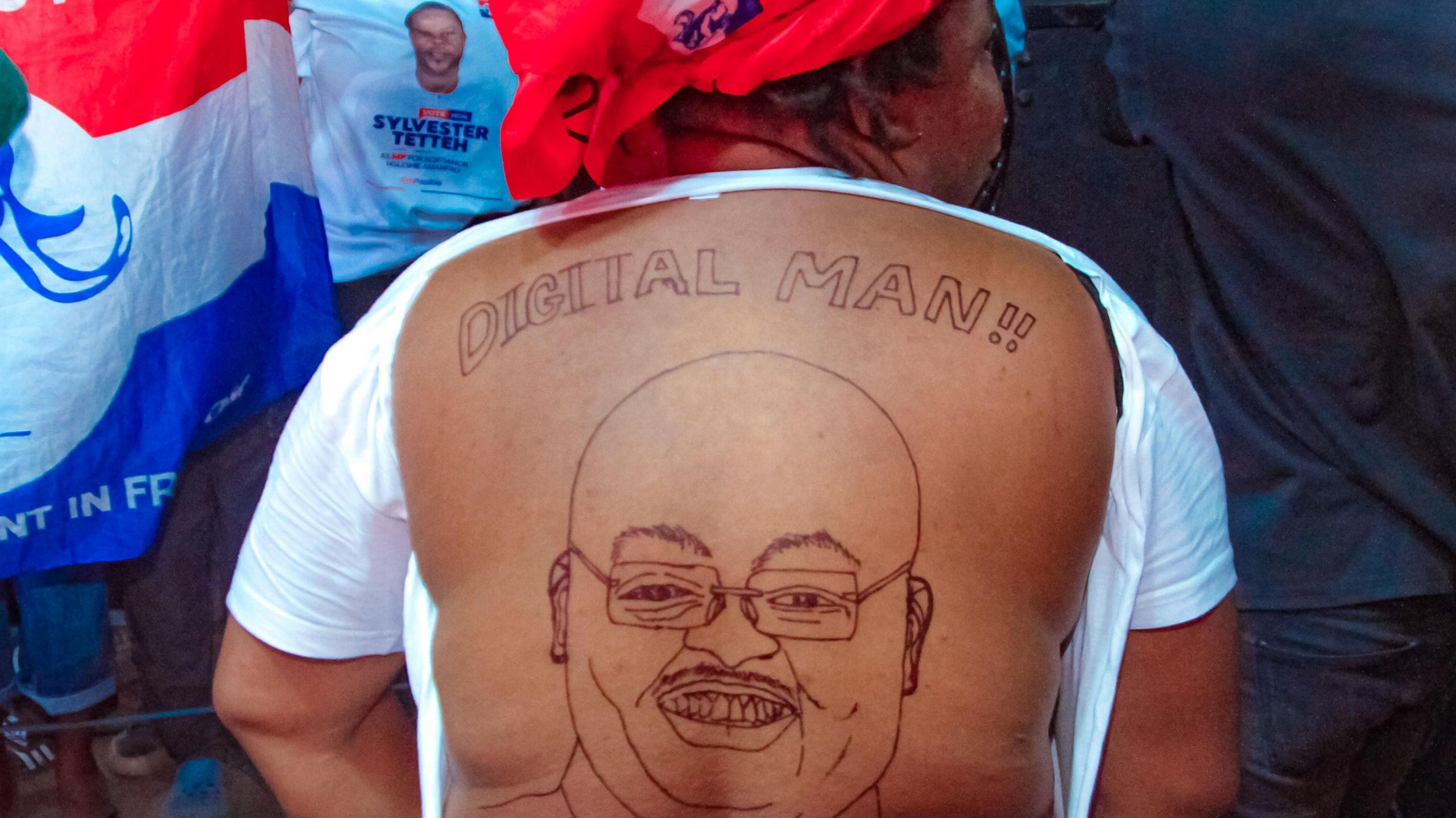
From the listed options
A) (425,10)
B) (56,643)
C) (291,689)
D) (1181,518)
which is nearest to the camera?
(1181,518)

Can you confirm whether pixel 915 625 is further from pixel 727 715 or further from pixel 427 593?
pixel 427 593

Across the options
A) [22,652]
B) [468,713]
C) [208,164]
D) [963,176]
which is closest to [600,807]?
[468,713]

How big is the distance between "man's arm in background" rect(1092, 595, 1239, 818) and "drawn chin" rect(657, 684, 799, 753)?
0.32 meters

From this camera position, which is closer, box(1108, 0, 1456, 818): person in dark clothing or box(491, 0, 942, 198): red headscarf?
box(491, 0, 942, 198): red headscarf

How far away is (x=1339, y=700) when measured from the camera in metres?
1.14

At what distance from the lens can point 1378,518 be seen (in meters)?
1.09

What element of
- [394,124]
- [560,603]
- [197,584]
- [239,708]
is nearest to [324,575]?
[239,708]

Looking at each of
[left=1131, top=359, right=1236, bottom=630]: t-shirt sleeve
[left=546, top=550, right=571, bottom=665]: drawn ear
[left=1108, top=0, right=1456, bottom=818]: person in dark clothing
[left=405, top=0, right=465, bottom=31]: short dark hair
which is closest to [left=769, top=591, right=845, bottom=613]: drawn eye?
[left=546, top=550, right=571, bottom=665]: drawn ear

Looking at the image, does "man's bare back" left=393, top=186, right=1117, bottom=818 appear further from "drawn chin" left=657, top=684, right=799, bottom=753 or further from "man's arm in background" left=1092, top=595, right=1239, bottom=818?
"man's arm in background" left=1092, top=595, right=1239, bottom=818

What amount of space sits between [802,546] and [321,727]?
51 centimetres

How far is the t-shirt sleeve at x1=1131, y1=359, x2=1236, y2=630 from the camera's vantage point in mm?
721

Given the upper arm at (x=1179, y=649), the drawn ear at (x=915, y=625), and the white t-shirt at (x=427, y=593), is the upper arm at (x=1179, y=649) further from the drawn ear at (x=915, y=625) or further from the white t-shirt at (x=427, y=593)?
the drawn ear at (x=915, y=625)

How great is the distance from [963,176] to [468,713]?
1.85 ft

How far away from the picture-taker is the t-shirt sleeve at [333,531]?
2.45 feet
